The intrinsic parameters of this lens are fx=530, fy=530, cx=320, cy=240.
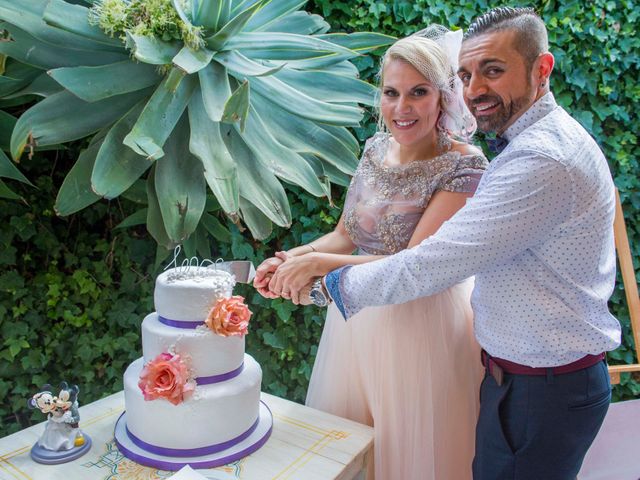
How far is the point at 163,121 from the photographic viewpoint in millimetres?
1330

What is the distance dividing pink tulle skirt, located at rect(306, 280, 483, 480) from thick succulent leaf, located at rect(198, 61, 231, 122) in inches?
26.8

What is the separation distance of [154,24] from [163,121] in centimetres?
26

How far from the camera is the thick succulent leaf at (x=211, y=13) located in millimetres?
1451

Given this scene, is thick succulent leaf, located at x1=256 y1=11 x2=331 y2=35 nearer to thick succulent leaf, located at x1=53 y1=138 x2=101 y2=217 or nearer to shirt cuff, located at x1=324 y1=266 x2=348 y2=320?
thick succulent leaf, located at x1=53 y1=138 x2=101 y2=217

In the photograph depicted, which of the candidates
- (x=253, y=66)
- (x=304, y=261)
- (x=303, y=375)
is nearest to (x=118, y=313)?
(x=303, y=375)

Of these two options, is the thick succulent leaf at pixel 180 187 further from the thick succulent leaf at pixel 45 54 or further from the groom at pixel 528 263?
the groom at pixel 528 263

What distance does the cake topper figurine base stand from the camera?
4.01 ft

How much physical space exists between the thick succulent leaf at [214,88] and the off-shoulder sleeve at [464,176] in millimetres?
607

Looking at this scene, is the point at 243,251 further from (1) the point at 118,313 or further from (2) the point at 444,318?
(2) the point at 444,318

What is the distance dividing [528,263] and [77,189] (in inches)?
43.1

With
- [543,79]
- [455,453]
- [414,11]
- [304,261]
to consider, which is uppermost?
[414,11]

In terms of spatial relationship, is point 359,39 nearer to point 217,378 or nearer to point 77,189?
point 77,189

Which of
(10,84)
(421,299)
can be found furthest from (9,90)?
(421,299)

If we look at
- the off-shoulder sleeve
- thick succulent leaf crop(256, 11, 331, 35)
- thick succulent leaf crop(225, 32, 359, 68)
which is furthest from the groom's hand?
thick succulent leaf crop(256, 11, 331, 35)
